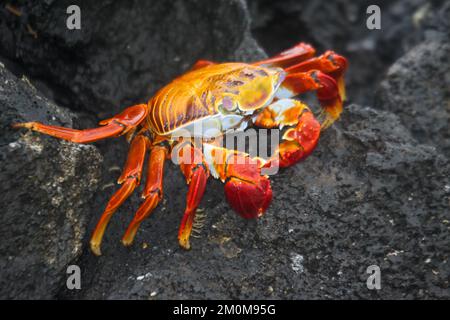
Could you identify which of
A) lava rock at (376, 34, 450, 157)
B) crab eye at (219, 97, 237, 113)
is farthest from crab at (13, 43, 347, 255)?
lava rock at (376, 34, 450, 157)

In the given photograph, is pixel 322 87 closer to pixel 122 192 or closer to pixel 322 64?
pixel 322 64

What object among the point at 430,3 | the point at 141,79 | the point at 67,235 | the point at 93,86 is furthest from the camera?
the point at 430,3

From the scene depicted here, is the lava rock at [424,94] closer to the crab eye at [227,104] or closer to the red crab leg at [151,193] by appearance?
the crab eye at [227,104]

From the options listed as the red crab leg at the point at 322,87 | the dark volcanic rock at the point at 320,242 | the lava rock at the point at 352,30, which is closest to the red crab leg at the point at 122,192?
the dark volcanic rock at the point at 320,242

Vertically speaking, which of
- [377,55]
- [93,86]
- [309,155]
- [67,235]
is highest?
[377,55]

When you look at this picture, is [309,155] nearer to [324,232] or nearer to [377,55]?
[324,232]

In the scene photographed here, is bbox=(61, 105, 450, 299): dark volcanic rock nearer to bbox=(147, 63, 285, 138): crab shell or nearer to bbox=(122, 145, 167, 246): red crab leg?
bbox=(122, 145, 167, 246): red crab leg

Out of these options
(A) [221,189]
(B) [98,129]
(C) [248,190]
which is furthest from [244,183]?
(B) [98,129]
